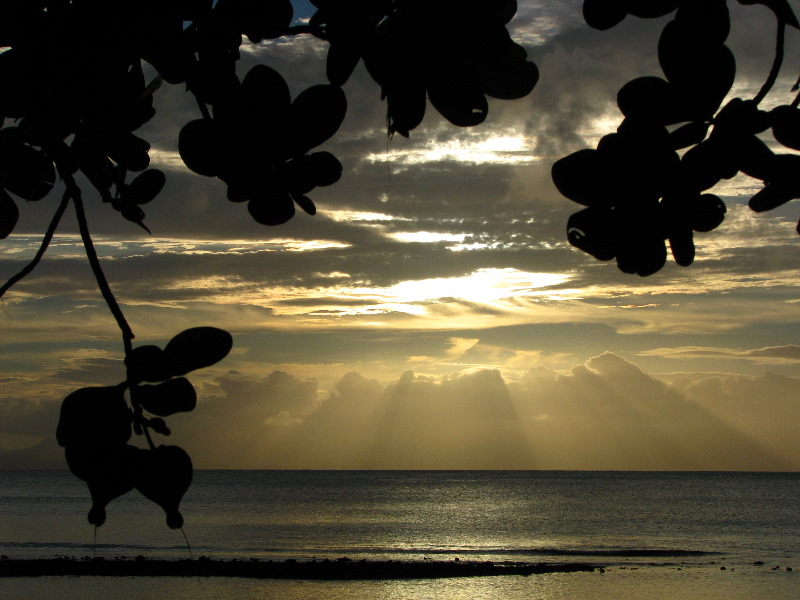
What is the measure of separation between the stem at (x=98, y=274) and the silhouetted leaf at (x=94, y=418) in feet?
0.19

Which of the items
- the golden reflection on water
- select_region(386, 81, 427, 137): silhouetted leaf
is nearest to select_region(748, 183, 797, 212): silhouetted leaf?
select_region(386, 81, 427, 137): silhouetted leaf

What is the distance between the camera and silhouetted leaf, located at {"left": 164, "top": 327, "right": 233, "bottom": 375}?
0.71 meters

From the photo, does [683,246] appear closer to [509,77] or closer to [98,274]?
[509,77]

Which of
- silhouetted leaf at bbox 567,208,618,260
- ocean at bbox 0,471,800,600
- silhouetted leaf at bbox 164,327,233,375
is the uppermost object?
silhouetted leaf at bbox 567,208,618,260

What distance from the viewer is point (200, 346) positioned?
71 cm

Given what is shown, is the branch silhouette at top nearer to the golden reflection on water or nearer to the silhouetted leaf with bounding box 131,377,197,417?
the silhouetted leaf with bounding box 131,377,197,417

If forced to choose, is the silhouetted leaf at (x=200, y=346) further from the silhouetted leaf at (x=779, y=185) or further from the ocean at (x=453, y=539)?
the ocean at (x=453, y=539)

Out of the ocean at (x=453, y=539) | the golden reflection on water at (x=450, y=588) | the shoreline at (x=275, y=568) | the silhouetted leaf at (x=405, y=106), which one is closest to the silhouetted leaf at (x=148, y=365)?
the silhouetted leaf at (x=405, y=106)

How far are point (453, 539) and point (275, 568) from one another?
15.5 meters

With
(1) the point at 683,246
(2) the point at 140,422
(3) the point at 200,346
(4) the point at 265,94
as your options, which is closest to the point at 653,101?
(1) the point at 683,246

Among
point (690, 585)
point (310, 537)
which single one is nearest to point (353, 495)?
point (310, 537)

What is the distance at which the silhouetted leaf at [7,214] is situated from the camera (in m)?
1.12

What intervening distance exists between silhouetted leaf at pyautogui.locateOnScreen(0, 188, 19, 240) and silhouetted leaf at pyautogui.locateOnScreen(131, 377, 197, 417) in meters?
0.56

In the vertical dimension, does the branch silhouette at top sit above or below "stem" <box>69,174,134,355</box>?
above
